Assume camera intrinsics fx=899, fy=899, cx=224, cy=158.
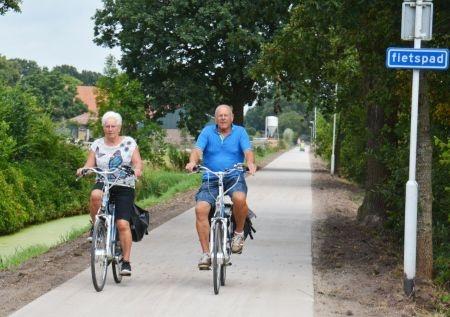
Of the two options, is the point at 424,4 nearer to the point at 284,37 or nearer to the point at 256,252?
the point at 256,252

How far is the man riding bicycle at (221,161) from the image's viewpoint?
29.2 feet

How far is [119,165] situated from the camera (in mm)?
8828

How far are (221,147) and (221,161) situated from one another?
142 mm

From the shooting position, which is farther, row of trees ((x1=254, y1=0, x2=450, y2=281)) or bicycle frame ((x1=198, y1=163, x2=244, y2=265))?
row of trees ((x1=254, y1=0, x2=450, y2=281))

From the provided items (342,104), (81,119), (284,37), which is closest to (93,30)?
(342,104)

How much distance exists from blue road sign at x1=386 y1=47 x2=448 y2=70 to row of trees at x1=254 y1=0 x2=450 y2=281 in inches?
26.5

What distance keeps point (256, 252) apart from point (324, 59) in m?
7.17

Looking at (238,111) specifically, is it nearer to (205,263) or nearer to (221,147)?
(221,147)

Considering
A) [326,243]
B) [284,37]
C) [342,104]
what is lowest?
[326,243]

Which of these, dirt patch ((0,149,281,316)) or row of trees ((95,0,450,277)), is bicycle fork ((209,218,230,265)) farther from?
row of trees ((95,0,450,277))

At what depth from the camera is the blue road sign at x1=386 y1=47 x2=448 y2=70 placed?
8.38 m

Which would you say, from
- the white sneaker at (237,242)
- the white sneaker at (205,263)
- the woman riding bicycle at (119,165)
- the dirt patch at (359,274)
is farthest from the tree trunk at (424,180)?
the woman riding bicycle at (119,165)

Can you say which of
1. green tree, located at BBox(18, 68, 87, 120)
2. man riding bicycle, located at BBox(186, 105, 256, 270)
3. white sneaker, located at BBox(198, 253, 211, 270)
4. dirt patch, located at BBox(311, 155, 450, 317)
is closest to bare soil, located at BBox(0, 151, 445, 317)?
dirt patch, located at BBox(311, 155, 450, 317)

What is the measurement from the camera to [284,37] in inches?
655
